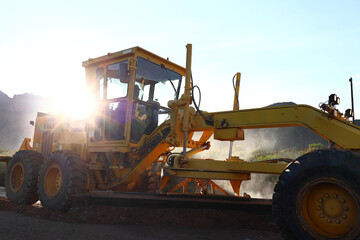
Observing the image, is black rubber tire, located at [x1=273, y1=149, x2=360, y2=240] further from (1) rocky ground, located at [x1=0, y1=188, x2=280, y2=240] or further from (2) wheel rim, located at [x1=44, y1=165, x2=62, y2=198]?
(2) wheel rim, located at [x1=44, y1=165, x2=62, y2=198]

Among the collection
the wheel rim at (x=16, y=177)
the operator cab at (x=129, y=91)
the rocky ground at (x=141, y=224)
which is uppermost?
the operator cab at (x=129, y=91)

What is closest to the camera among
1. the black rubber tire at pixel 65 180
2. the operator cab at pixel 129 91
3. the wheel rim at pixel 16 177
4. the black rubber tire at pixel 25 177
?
the black rubber tire at pixel 65 180

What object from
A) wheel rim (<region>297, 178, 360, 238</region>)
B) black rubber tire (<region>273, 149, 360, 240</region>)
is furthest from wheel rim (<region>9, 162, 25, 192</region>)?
wheel rim (<region>297, 178, 360, 238</region>)

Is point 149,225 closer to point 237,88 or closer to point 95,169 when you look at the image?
point 95,169

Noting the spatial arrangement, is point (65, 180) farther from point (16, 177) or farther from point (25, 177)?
point (16, 177)

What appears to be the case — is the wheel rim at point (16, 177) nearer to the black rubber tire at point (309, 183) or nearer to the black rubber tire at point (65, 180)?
the black rubber tire at point (65, 180)

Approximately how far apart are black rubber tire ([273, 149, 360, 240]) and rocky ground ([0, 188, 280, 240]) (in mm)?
1086

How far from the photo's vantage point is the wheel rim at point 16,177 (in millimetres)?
7930

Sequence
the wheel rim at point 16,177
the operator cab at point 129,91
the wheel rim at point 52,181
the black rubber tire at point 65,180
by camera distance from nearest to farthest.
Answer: the black rubber tire at point 65,180, the operator cab at point 129,91, the wheel rim at point 52,181, the wheel rim at point 16,177

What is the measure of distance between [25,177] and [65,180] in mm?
1808

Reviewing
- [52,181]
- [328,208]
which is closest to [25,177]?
[52,181]

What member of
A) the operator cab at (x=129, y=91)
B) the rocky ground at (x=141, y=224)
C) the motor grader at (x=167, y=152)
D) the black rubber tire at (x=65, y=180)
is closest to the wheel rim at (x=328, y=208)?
the motor grader at (x=167, y=152)

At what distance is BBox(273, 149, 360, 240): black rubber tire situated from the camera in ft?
10.9

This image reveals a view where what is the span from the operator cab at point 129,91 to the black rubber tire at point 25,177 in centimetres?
161
